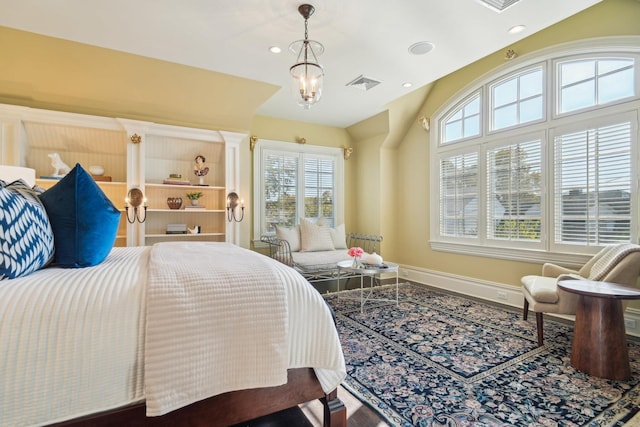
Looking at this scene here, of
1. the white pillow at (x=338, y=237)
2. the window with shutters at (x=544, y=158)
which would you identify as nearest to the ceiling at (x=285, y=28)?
the window with shutters at (x=544, y=158)

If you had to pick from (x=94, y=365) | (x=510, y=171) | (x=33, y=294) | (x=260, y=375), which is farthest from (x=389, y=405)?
(x=510, y=171)

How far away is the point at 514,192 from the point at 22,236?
4216 millimetres

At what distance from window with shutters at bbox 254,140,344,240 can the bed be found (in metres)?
3.49

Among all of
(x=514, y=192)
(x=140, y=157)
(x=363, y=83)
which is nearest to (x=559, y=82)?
(x=514, y=192)

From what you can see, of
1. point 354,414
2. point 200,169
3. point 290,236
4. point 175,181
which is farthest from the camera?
point 290,236

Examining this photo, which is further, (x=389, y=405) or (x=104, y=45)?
(x=104, y=45)

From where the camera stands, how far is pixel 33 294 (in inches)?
38.0

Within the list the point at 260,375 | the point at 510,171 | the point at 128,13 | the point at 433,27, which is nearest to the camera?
the point at 260,375

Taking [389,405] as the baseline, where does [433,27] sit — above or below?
above

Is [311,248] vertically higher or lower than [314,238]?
lower

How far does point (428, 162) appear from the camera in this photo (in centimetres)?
467

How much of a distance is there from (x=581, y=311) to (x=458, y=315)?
1246 mm

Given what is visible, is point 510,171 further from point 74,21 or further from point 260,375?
point 74,21

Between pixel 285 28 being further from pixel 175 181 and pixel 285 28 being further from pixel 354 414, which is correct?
pixel 354 414
